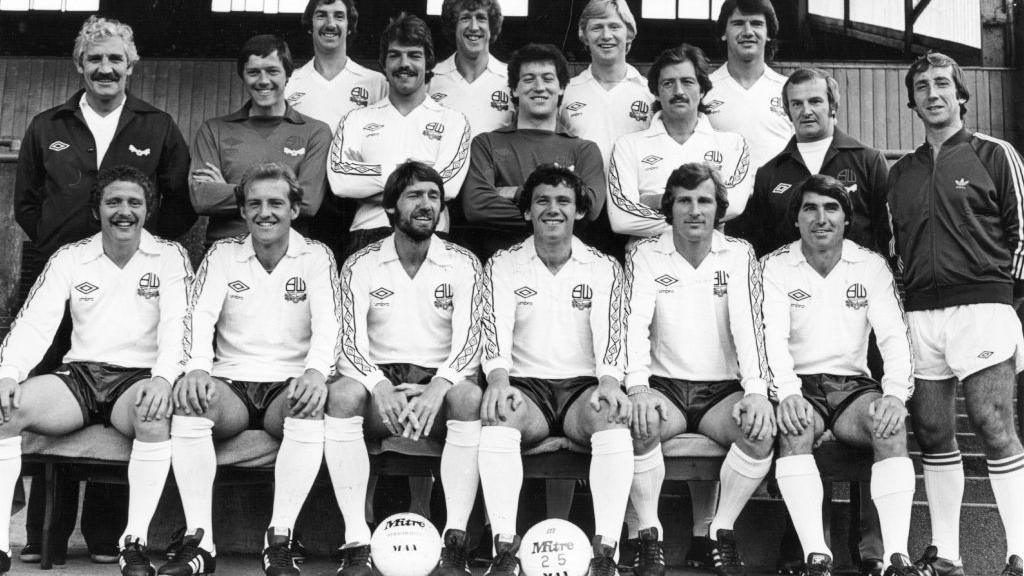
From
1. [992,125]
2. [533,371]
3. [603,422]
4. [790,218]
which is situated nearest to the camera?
[603,422]

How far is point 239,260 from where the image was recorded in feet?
14.7

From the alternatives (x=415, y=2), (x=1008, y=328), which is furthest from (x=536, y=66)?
(x=415, y=2)

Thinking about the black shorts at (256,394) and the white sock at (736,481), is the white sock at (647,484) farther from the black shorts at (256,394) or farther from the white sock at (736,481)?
the black shorts at (256,394)

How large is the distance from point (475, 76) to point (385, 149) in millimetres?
840

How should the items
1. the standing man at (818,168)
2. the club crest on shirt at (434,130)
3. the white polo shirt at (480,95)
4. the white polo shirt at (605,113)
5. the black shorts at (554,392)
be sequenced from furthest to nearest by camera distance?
the white polo shirt at (480,95), the white polo shirt at (605,113), the club crest on shirt at (434,130), the standing man at (818,168), the black shorts at (554,392)

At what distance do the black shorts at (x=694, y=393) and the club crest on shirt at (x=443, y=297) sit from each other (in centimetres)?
93

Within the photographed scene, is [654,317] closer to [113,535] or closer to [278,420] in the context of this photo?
[278,420]

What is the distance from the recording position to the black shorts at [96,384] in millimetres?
4266

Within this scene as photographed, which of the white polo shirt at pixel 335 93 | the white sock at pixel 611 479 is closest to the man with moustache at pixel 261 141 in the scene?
the white polo shirt at pixel 335 93

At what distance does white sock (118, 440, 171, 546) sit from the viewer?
397 centimetres

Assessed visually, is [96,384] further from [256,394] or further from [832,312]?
[832,312]

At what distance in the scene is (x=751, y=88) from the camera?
546cm

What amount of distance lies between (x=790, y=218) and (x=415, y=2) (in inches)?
294

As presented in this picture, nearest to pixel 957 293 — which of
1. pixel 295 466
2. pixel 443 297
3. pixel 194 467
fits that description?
pixel 443 297
